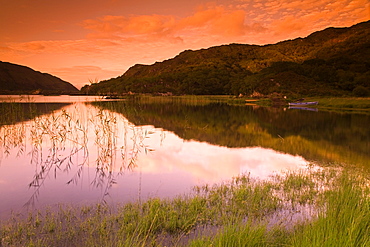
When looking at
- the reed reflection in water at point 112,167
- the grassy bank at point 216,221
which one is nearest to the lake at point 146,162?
the reed reflection in water at point 112,167

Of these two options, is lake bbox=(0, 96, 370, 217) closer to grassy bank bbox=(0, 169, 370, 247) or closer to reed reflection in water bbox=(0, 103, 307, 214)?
reed reflection in water bbox=(0, 103, 307, 214)

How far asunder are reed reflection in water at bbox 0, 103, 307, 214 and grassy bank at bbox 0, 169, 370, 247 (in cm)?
135

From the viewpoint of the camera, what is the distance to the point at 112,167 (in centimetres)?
1298

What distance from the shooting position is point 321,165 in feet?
45.1

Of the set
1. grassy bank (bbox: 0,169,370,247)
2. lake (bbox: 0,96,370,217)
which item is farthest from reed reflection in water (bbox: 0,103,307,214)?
grassy bank (bbox: 0,169,370,247)

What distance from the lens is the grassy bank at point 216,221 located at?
4.93m

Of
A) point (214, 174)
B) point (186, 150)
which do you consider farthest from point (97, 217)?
point (186, 150)

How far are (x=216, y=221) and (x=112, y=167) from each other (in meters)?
7.51

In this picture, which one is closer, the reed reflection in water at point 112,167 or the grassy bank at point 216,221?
the grassy bank at point 216,221

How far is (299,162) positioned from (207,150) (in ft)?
19.4

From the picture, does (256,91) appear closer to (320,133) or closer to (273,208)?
(320,133)

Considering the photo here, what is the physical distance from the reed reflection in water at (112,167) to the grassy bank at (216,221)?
1.35m

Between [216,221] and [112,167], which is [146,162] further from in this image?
[216,221]

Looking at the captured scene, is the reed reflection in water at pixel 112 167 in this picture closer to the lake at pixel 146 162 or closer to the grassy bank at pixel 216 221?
the lake at pixel 146 162
